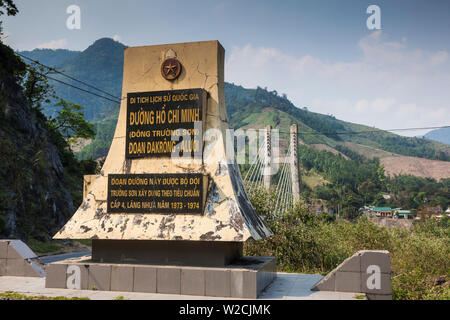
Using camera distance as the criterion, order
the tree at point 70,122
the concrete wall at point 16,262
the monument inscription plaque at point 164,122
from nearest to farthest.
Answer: the monument inscription plaque at point 164,122
the concrete wall at point 16,262
the tree at point 70,122

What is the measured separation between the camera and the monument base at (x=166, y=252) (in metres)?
7.85

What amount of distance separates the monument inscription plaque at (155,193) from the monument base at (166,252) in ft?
2.15

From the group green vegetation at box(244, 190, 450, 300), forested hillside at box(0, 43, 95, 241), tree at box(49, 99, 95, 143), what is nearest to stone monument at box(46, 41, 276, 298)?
green vegetation at box(244, 190, 450, 300)

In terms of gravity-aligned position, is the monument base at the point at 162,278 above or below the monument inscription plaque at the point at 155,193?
below

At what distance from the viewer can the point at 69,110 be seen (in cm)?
3369

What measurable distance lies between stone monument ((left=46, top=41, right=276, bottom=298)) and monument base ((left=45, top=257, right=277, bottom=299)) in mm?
18

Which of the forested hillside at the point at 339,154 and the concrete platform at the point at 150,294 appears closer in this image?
the concrete platform at the point at 150,294

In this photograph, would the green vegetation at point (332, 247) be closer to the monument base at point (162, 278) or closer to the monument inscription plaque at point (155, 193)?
the monument base at point (162, 278)

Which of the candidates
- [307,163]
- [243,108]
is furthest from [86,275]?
[243,108]

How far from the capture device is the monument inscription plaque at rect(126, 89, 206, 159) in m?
8.45

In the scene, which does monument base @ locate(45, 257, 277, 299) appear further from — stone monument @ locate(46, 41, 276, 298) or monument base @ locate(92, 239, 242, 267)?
monument base @ locate(92, 239, 242, 267)

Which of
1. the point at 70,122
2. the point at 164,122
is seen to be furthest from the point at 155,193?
the point at 70,122

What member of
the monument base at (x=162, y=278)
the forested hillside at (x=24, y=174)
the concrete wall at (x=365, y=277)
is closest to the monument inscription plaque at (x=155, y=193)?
the monument base at (x=162, y=278)
